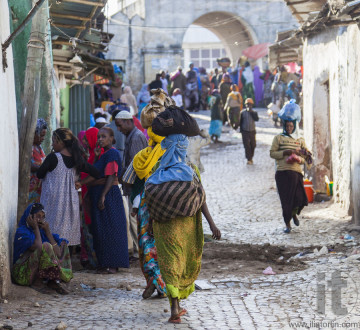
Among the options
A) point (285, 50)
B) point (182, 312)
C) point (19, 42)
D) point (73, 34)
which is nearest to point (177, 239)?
point (182, 312)

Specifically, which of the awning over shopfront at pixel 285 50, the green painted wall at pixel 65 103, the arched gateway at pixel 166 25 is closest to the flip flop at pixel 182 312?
the awning over shopfront at pixel 285 50

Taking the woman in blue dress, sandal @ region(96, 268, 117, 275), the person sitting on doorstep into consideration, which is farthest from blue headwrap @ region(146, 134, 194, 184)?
the person sitting on doorstep

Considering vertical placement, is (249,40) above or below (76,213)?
above

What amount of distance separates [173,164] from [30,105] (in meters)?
2.54

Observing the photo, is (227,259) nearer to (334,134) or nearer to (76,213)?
(76,213)

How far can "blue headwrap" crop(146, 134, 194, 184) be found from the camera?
18.5 feet

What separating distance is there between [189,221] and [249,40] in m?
31.2

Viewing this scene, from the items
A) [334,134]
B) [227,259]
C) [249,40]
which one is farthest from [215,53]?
[227,259]

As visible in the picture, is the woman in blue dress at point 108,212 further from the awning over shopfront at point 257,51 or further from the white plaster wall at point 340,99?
the awning over shopfront at point 257,51

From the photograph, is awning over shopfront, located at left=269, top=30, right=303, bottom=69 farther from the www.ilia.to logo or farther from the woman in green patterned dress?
the woman in green patterned dress

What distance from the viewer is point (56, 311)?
591 centimetres

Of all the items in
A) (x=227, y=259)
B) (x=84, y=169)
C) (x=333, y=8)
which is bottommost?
(x=227, y=259)

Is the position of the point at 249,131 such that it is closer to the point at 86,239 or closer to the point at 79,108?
the point at 79,108

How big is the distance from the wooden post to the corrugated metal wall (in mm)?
11129
